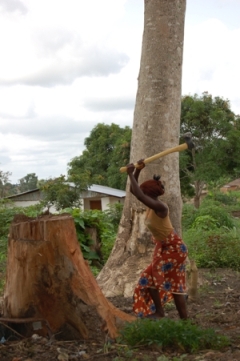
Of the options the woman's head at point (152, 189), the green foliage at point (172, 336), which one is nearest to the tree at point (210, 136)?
the woman's head at point (152, 189)

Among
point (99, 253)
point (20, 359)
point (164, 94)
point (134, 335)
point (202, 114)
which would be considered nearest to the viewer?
point (20, 359)

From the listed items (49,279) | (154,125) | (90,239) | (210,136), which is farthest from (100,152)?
(49,279)

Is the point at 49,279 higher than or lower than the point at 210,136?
lower

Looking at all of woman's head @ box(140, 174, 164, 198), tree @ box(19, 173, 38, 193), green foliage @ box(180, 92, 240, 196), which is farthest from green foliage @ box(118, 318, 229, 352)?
tree @ box(19, 173, 38, 193)

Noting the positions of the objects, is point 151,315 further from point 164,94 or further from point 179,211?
point 164,94

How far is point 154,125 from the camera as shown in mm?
7195

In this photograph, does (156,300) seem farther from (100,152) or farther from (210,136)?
(100,152)

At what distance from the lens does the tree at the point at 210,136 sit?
89.5ft

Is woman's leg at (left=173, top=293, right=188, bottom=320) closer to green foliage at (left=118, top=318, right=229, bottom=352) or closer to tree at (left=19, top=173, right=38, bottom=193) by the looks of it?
green foliage at (left=118, top=318, right=229, bottom=352)

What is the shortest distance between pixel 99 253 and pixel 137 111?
A: 362 centimetres

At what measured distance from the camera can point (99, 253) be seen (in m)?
10.2

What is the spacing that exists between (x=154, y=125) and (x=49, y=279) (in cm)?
324

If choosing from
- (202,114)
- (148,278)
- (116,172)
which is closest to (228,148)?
(202,114)

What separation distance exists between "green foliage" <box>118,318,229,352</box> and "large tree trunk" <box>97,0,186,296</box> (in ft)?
9.16
